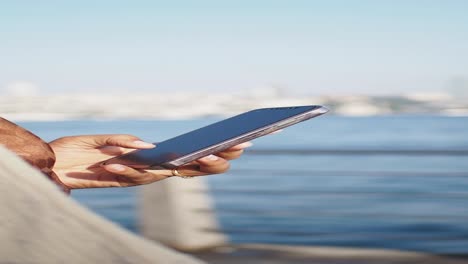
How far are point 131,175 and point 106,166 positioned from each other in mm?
36

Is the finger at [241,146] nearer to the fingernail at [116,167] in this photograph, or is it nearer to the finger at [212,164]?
the finger at [212,164]

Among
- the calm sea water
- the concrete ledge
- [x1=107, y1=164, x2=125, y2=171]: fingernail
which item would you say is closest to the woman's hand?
[x1=107, y1=164, x2=125, y2=171]: fingernail

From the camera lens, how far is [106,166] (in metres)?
1.47

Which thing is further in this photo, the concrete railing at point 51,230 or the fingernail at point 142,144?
the fingernail at point 142,144

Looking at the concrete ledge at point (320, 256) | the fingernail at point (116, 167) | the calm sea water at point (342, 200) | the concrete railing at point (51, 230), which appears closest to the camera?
the concrete railing at point (51, 230)

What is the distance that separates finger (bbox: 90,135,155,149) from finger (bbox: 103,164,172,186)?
1.6 inches

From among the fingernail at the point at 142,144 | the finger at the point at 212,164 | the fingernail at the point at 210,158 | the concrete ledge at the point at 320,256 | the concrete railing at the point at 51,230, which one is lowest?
the concrete railing at the point at 51,230

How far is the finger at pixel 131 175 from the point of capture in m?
1.45

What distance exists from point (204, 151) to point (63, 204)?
1.62 feet

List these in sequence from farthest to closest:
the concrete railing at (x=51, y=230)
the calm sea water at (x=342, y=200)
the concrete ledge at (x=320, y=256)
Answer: the calm sea water at (x=342, y=200)
the concrete ledge at (x=320, y=256)
the concrete railing at (x=51, y=230)

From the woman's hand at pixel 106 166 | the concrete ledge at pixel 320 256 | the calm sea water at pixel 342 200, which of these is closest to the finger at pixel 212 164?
the woman's hand at pixel 106 166

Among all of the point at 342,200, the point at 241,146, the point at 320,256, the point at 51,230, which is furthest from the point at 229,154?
the point at 342,200

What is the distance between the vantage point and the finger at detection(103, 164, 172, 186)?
145 centimetres

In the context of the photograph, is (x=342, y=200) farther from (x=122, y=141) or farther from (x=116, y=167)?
(x=116, y=167)
